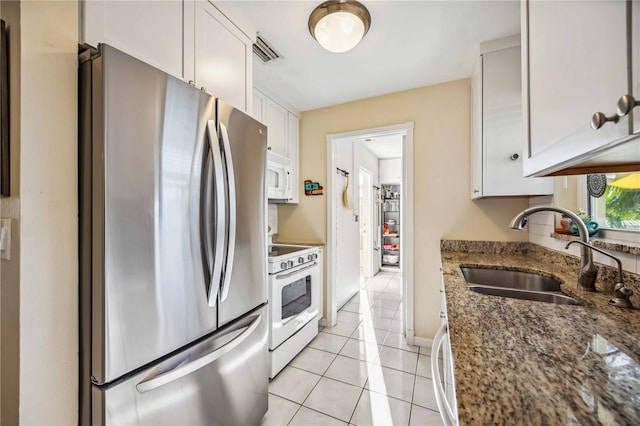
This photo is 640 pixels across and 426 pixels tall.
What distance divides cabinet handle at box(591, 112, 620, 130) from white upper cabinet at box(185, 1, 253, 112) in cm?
148

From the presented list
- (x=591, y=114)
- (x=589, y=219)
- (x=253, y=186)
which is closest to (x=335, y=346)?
(x=253, y=186)

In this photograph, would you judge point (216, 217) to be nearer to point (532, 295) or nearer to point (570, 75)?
point (570, 75)

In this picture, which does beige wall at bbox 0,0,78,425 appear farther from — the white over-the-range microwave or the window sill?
the window sill

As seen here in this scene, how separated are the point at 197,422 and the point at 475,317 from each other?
115 cm

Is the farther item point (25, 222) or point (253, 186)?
point (253, 186)

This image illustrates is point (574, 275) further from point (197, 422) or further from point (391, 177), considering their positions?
point (391, 177)

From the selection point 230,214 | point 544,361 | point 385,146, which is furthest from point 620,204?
point 385,146

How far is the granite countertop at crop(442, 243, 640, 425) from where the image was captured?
1.37 ft

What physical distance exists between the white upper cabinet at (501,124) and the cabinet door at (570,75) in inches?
43.5

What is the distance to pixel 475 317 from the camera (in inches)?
31.9

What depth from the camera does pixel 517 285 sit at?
1.58 meters

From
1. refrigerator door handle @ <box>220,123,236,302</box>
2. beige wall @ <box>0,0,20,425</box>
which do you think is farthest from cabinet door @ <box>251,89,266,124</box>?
beige wall @ <box>0,0,20,425</box>

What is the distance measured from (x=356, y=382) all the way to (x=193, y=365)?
4.37ft

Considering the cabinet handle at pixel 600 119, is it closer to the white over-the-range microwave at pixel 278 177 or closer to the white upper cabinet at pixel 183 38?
the white upper cabinet at pixel 183 38
